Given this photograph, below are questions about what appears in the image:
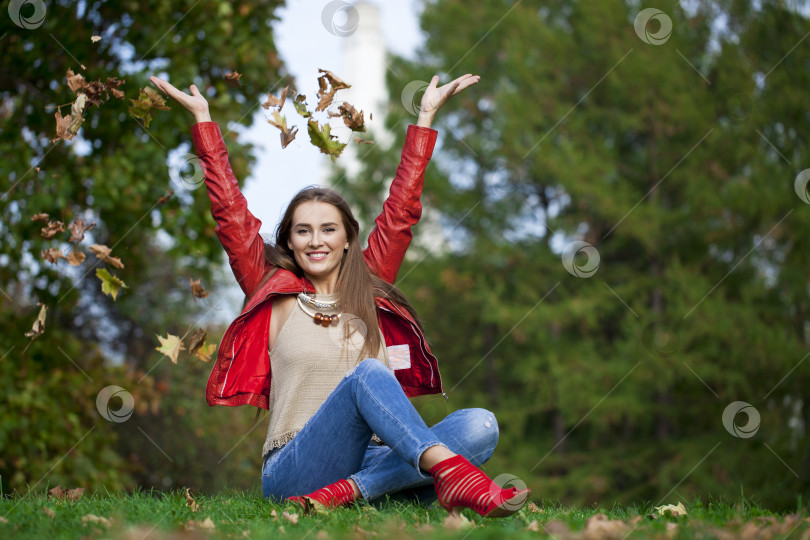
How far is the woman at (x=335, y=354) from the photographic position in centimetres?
279

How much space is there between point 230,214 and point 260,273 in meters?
0.27

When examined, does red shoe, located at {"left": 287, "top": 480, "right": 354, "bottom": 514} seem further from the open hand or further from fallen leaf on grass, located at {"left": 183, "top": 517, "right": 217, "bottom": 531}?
the open hand

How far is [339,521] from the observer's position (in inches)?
100

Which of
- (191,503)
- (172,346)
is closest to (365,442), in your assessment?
(191,503)

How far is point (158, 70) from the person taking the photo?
542cm

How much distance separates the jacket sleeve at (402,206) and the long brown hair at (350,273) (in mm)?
95

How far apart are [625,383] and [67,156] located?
1026 cm

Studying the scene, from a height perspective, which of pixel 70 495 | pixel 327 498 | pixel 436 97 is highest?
pixel 436 97

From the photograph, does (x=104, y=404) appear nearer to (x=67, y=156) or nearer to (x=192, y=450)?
(x=67, y=156)

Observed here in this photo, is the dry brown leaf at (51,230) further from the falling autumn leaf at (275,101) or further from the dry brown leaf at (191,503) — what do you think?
the dry brown leaf at (191,503)

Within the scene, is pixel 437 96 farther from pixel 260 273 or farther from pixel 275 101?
pixel 260 273

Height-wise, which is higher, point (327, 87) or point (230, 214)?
point (327, 87)

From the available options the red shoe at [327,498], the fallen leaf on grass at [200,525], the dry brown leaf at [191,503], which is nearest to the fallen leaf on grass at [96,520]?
the fallen leaf on grass at [200,525]

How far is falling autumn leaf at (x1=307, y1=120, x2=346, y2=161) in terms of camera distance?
3754 millimetres
